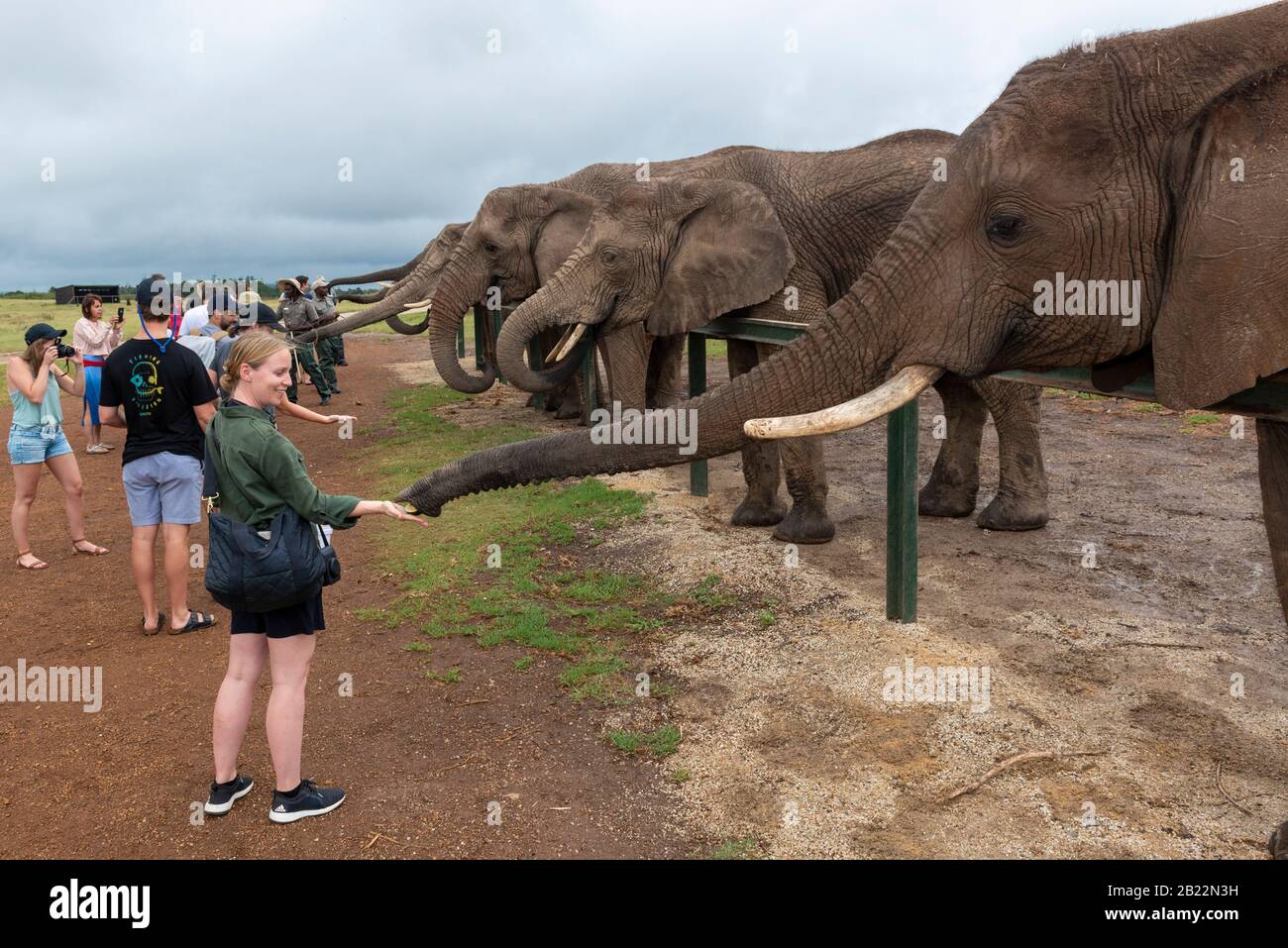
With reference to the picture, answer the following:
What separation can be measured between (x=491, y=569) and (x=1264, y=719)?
202 inches

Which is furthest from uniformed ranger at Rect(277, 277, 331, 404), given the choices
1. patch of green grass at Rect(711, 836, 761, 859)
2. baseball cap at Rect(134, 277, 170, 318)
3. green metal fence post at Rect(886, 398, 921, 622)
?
patch of green grass at Rect(711, 836, 761, 859)

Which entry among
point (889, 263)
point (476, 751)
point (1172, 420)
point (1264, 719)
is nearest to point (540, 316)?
point (476, 751)

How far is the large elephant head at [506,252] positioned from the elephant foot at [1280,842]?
9321 mm

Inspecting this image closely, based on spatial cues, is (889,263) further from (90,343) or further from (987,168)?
(90,343)

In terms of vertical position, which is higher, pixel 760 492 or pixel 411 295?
pixel 411 295

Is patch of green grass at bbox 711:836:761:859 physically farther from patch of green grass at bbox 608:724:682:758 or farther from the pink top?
the pink top

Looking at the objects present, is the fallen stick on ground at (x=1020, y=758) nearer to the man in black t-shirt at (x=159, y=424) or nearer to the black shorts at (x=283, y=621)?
the black shorts at (x=283, y=621)

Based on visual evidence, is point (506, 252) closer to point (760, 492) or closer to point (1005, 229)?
point (760, 492)

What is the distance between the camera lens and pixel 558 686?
5.58 meters

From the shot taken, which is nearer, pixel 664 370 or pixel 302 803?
pixel 302 803

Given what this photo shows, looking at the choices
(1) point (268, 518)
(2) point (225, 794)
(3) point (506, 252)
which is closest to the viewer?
(1) point (268, 518)

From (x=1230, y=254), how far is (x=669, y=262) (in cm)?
607

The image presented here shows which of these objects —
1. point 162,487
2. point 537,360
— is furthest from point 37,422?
point 537,360

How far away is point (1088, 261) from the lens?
3.51 metres
